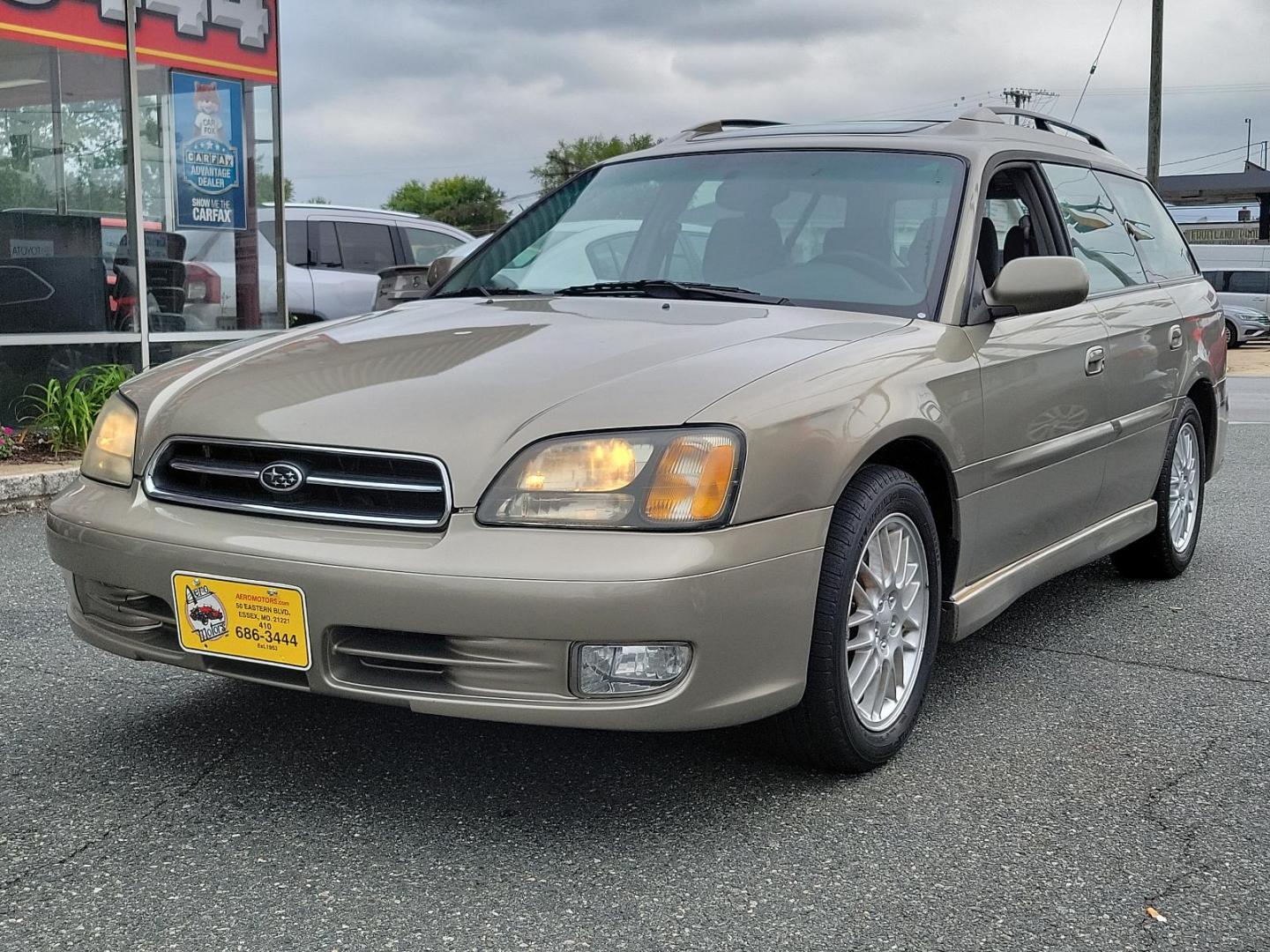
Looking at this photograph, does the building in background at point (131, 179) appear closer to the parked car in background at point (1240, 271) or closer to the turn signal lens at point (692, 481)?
the turn signal lens at point (692, 481)

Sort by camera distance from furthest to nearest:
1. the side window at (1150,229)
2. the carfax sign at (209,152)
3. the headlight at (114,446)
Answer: the carfax sign at (209,152)
the side window at (1150,229)
the headlight at (114,446)

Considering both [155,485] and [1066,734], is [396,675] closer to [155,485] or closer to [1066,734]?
[155,485]

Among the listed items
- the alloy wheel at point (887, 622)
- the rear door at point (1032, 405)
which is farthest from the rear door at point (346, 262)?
the alloy wheel at point (887, 622)

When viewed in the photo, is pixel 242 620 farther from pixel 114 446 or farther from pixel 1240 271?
pixel 1240 271

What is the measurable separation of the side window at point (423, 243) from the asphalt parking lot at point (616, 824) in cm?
879

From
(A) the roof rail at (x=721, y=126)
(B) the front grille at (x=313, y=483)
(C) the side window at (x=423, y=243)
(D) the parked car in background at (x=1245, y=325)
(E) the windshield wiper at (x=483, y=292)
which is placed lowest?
(D) the parked car in background at (x=1245, y=325)

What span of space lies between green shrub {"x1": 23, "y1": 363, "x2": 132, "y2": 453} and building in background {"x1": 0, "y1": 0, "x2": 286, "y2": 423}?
11 cm

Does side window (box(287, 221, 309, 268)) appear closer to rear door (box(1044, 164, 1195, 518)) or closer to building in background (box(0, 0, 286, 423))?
building in background (box(0, 0, 286, 423))

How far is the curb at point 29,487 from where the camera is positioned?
6.70 meters

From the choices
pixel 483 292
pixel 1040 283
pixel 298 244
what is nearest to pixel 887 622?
pixel 1040 283

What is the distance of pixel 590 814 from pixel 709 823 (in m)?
0.26

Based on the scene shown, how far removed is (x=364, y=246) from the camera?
12164mm

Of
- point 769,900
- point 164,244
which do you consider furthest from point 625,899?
point 164,244

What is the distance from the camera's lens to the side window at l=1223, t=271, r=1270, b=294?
31812mm
